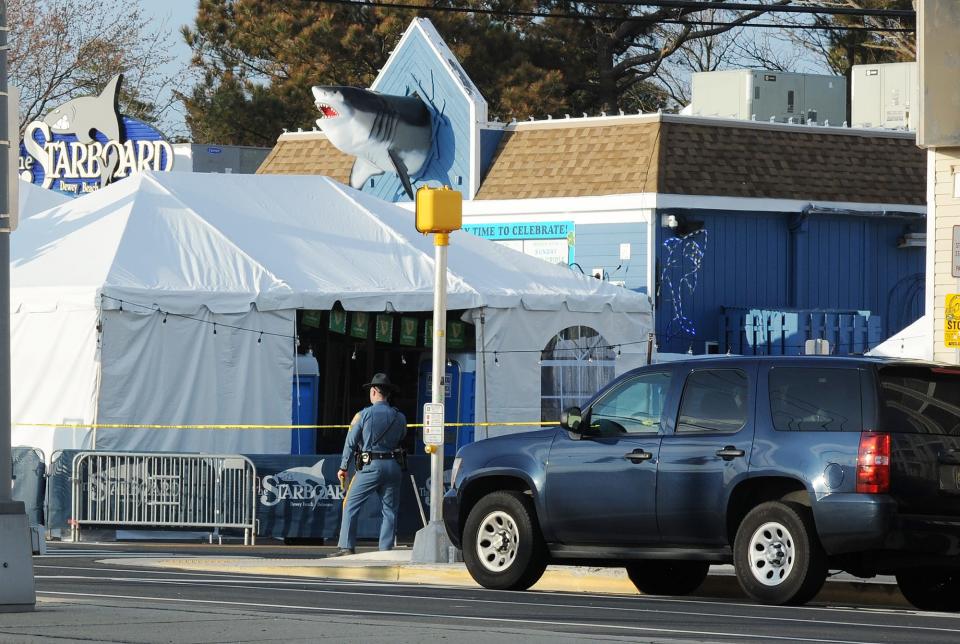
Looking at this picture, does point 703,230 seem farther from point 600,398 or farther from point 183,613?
point 183,613

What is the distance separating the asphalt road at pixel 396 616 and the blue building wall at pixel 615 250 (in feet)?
58.1

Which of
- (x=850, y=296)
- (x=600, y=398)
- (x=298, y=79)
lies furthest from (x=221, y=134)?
(x=600, y=398)

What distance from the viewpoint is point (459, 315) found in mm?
25594

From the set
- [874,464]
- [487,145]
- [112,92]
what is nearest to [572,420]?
[874,464]

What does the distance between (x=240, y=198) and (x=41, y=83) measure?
110ft

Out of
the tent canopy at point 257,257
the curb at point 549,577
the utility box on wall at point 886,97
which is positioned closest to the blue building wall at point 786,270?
the utility box on wall at point 886,97

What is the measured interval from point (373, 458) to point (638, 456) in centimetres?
630

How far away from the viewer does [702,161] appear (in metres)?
33.4

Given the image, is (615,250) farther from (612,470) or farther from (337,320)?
(612,470)

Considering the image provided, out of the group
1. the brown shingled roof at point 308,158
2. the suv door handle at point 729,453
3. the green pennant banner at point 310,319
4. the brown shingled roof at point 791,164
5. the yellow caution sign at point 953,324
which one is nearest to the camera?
the suv door handle at point 729,453

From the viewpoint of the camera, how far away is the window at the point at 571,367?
2623 cm

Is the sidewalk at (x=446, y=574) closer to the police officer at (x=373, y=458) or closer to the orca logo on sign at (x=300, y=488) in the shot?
Result: the police officer at (x=373, y=458)

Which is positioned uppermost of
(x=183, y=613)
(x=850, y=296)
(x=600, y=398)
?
(x=850, y=296)

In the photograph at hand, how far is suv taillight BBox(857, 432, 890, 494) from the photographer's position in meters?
12.7
